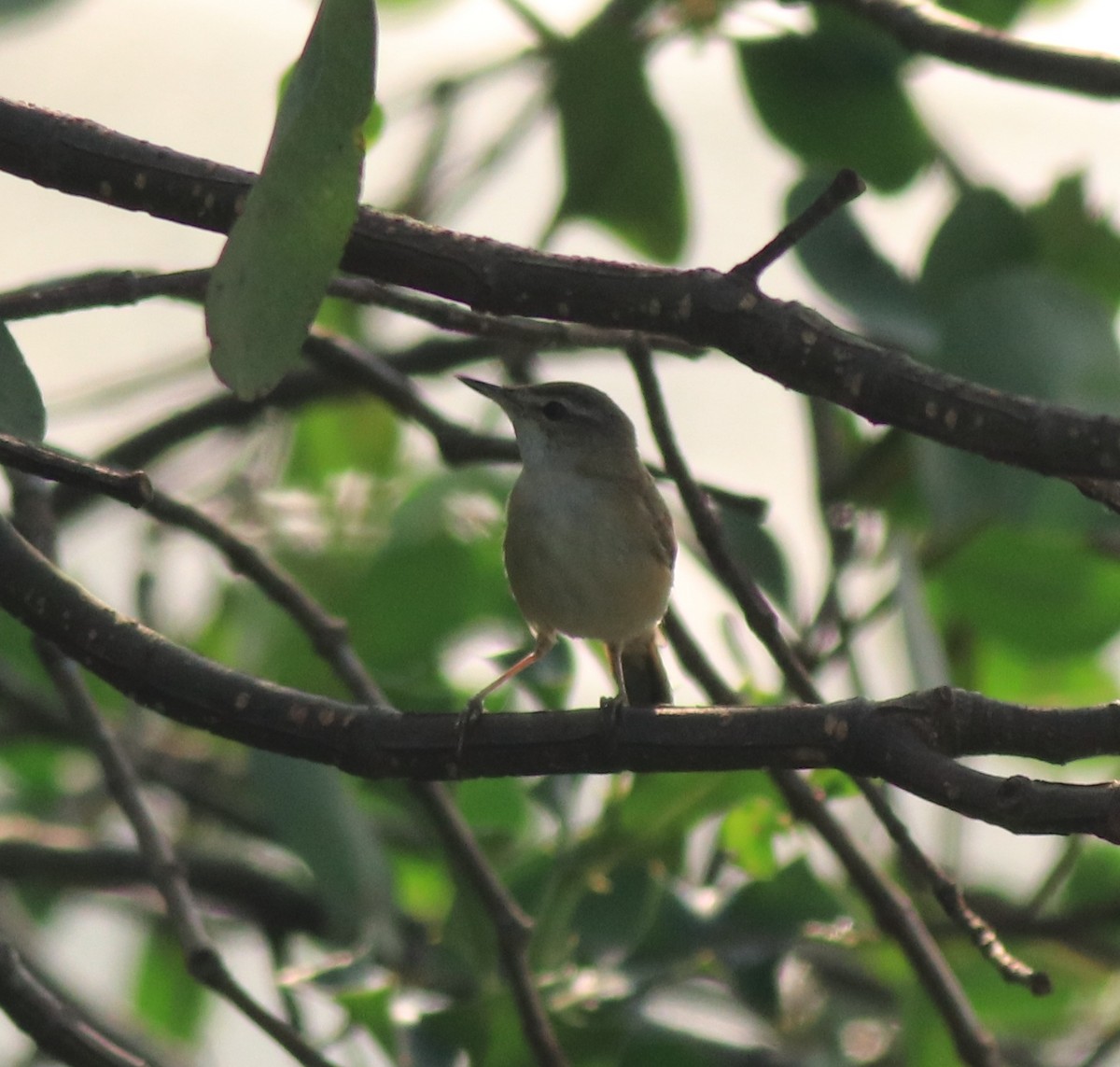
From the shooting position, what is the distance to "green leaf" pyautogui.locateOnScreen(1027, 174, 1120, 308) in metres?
2.90

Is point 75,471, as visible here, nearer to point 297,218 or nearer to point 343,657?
point 297,218

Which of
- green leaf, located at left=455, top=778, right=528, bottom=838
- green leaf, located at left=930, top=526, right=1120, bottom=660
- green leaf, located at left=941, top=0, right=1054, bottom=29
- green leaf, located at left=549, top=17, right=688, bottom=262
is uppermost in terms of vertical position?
green leaf, located at left=941, top=0, right=1054, bottom=29

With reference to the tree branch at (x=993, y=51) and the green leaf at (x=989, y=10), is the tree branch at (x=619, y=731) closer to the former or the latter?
the tree branch at (x=993, y=51)

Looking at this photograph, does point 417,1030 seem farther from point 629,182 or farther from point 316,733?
point 629,182

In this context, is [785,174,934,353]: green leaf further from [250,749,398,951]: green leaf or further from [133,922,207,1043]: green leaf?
[133,922,207,1043]: green leaf

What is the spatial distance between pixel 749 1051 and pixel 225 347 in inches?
69.2

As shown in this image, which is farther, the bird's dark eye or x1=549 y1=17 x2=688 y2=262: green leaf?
the bird's dark eye

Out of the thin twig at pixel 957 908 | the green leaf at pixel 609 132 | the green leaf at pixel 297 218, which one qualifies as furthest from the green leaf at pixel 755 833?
the green leaf at pixel 297 218

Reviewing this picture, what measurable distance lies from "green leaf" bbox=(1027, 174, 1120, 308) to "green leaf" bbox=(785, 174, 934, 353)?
0.39m

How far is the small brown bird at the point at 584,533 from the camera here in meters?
2.73

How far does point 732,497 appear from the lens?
2166mm

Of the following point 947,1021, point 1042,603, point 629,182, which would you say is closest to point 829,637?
point 1042,603

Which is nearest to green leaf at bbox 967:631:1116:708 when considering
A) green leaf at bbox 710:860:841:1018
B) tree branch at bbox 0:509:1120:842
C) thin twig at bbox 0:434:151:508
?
green leaf at bbox 710:860:841:1018

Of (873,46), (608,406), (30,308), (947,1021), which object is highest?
(873,46)
